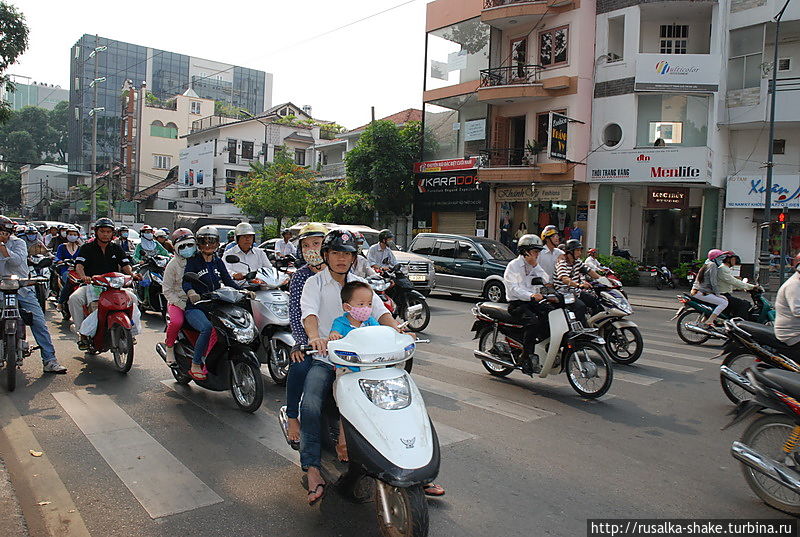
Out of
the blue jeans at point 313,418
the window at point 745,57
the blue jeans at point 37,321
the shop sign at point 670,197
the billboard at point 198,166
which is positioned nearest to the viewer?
the blue jeans at point 313,418

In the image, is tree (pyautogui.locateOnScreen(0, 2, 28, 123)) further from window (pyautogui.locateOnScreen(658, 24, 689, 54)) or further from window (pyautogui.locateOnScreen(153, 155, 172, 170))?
window (pyautogui.locateOnScreen(153, 155, 172, 170))

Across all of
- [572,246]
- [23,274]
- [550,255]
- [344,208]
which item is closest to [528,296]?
[550,255]

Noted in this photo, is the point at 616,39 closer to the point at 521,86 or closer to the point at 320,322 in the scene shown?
the point at 521,86

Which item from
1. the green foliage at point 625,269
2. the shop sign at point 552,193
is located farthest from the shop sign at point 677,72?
the green foliage at point 625,269

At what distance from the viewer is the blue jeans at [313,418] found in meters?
3.74

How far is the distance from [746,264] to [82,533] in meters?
23.8

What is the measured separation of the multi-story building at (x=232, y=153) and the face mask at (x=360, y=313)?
158ft

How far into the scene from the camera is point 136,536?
3459mm

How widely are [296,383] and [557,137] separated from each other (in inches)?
793

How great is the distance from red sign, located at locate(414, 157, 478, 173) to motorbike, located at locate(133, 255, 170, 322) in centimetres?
1774

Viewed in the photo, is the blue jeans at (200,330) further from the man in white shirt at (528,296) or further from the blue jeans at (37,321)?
the man in white shirt at (528,296)

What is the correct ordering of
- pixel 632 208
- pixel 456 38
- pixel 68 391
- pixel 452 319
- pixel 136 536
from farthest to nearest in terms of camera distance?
pixel 456 38
pixel 632 208
pixel 452 319
pixel 68 391
pixel 136 536

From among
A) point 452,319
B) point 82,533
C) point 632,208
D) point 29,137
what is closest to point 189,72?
point 29,137

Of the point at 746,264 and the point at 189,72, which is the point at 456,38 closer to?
the point at 746,264
